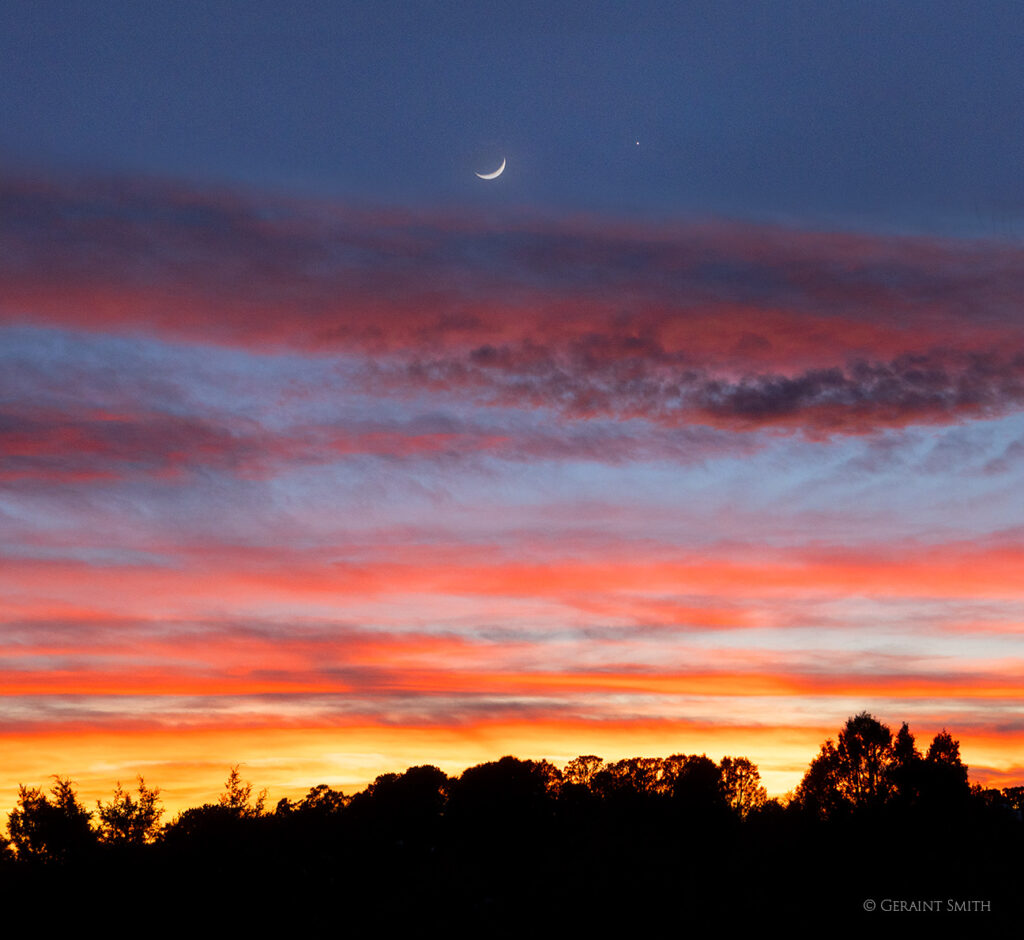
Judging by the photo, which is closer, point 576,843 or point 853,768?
point 576,843

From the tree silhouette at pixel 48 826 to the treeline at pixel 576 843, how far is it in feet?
0.43

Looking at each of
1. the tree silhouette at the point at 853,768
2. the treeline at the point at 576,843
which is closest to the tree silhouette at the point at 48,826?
the treeline at the point at 576,843

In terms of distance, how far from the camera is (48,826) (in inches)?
3455

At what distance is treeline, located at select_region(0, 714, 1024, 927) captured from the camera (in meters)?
69.5

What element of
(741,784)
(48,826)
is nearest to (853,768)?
(741,784)

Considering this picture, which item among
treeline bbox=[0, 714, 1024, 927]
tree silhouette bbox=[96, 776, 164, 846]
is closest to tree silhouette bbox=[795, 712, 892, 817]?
treeline bbox=[0, 714, 1024, 927]

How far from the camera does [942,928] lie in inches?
2371

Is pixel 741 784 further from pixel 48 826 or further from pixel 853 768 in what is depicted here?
pixel 48 826

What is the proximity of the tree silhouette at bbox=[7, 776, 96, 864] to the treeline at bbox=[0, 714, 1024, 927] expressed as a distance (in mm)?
130

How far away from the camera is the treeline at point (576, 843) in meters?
69.5

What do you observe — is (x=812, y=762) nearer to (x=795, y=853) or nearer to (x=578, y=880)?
(x=795, y=853)

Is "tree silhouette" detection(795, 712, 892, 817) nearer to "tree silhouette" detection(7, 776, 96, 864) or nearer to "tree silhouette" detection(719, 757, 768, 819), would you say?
"tree silhouette" detection(719, 757, 768, 819)

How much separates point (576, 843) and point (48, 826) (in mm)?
44362

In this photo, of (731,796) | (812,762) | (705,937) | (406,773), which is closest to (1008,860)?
(705,937)
